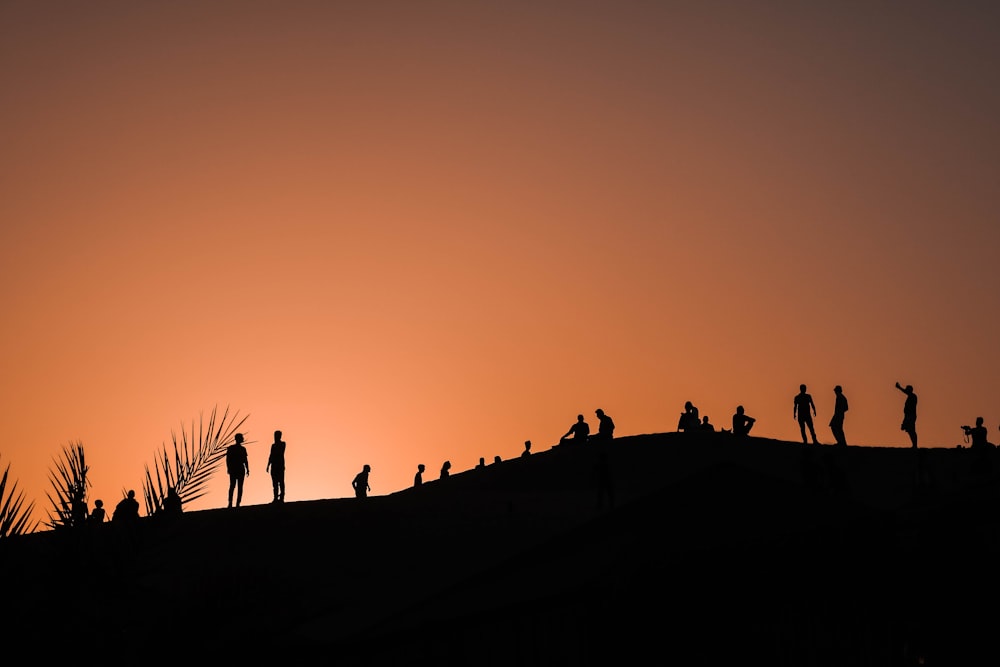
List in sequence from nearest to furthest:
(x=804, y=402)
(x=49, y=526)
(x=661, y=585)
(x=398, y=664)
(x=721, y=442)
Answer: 1. (x=49, y=526)
2. (x=661, y=585)
3. (x=398, y=664)
4. (x=804, y=402)
5. (x=721, y=442)

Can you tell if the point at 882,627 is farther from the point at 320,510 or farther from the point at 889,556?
the point at 320,510

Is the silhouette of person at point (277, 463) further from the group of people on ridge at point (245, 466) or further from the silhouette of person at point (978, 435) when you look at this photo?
the silhouette of person at point (978, 435)

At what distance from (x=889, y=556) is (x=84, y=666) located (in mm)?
8514

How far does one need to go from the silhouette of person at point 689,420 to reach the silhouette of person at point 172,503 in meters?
30.6

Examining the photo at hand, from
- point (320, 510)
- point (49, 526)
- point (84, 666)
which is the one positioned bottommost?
point (84, 666)

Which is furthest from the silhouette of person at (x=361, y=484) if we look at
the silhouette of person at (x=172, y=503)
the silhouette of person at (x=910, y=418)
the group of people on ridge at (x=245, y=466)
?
the silhouette of person at (x=172, y=503)

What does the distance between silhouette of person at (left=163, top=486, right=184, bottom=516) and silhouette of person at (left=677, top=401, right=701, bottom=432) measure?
101ft

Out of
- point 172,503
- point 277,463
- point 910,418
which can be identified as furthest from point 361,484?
point 172,503

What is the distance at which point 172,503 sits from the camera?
16.2 feet

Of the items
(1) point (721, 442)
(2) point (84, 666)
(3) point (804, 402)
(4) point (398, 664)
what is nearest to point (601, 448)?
(1) point (721, 442)

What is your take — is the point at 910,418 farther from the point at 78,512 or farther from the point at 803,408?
the point at 78,512

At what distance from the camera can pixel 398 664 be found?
1209 centimetres

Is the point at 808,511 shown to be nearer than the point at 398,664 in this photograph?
Yes

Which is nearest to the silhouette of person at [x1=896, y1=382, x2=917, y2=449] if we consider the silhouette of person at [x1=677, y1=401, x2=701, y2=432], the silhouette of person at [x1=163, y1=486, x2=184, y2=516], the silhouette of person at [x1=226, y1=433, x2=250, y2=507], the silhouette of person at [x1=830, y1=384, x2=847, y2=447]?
the silhouette of person at [x1=830, y1=384, x2=847, y2=447]
